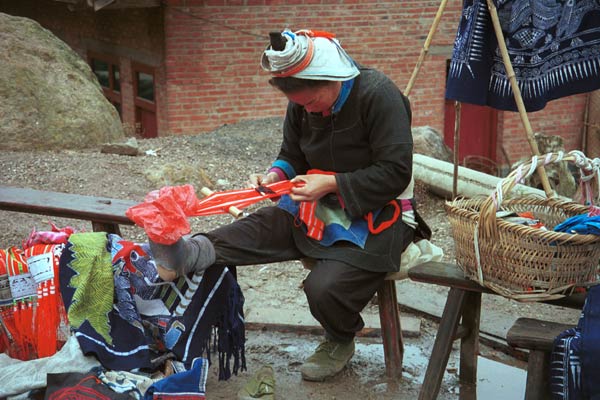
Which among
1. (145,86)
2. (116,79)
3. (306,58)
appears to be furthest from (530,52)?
(116,79)

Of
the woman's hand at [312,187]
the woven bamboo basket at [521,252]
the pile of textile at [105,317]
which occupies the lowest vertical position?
the pile of textile at [105,317]

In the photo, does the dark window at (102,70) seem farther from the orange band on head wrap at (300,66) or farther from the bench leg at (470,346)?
the bench leg at (470,346)

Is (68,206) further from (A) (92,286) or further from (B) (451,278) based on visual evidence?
(B) (451,278)

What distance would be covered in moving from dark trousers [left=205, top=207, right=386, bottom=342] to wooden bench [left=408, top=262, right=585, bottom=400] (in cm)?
26

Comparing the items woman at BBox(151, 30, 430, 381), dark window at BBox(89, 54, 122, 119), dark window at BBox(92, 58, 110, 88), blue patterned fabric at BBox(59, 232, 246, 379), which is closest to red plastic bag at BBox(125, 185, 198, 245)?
woman at BBox(151, 30, 430, 381)

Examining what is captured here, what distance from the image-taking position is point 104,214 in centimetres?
402

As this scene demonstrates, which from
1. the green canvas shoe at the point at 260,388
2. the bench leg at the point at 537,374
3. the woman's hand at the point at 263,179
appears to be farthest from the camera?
the woman's hand at the point at 263,179

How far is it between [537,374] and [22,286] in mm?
2145

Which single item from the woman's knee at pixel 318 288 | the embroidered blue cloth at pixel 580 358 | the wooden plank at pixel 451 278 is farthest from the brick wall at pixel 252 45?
the embroidered blue cloth at pixel 580 358

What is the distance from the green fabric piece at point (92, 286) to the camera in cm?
331

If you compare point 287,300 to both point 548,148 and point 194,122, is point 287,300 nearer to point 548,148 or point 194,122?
point 194,122

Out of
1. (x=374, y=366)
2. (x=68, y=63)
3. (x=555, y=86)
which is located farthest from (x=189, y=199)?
(x=68, y=63)

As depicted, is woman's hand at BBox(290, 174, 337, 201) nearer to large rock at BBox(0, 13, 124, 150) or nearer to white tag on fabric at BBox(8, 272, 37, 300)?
white tag on fabric at BBox(8, 272, 37, 300)

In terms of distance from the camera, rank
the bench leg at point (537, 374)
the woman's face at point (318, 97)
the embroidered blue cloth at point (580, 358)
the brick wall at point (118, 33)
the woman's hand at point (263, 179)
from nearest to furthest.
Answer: the embroidered blue cloth at point (580, 358)
the bench leg at point (537, 374)
the woman's face at point (318, 97)
the woman's hand at point (263, 179)
the brick wall at point (118, 33)
